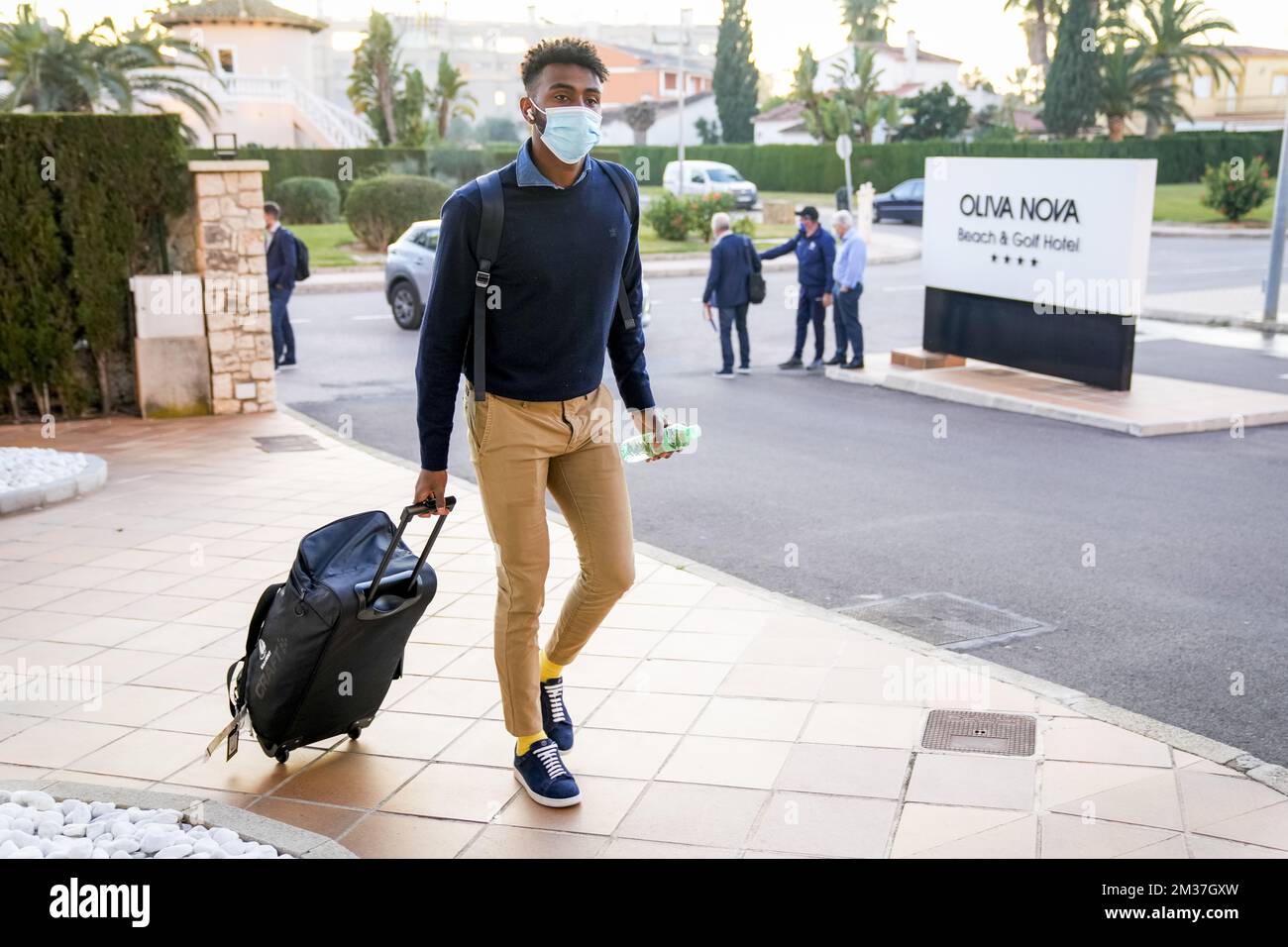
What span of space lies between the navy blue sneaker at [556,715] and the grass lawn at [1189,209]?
3509 centimetres

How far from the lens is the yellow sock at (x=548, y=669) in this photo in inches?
169

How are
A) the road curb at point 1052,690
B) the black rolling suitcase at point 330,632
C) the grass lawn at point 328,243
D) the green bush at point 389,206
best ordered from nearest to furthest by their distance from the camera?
the black rolling suitcase at point 330,632
the road curb at point 1052,690
the grass lawn at point 328,243
the green bush at point 389,206

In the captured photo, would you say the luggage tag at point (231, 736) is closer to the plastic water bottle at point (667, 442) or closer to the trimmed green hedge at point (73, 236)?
the plastic water bottle at point (667, 442)

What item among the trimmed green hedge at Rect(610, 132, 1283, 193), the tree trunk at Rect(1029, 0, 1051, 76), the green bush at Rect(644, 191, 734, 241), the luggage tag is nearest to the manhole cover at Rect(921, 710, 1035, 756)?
the luggage tag

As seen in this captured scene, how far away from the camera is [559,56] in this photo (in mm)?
3717

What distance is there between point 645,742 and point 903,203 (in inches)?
1499

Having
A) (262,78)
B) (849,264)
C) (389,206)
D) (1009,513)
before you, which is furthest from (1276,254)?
(262,78)

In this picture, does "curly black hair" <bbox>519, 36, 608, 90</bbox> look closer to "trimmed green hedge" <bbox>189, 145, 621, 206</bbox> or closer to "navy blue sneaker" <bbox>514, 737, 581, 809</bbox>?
"navy blue sneaker" <bbox>514, 737, 581, 809</bbox>

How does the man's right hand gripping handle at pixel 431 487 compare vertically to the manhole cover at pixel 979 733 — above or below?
above

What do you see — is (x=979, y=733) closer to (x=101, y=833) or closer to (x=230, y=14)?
(x=101, y=833)

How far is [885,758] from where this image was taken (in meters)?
4.35

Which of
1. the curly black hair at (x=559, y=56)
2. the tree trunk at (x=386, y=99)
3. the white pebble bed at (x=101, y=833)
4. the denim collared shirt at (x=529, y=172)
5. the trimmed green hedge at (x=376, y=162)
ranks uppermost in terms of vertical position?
the tree trunk at (x=386, y=99)

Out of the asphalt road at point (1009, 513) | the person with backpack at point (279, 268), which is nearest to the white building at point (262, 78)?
the person with backpack at point (279, 268)
